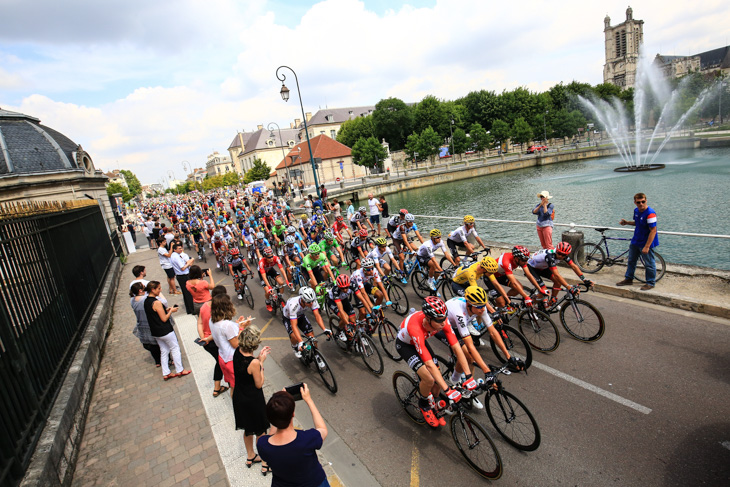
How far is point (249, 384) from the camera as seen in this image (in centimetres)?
423

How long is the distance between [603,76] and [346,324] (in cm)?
15504

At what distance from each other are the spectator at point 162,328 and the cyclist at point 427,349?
438cm

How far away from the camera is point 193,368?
752cm

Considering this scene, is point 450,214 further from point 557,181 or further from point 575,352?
point 575,352

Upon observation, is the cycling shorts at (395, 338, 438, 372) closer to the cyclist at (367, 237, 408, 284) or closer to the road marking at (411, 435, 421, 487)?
the road marking at (411, 435, 421, 487)

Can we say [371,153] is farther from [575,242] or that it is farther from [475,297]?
[475,297]

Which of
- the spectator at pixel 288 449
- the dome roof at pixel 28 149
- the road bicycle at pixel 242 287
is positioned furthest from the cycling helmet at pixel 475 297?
the dome roof at pixel 28 149

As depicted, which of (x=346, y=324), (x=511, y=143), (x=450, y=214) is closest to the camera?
(x=346, y=324)

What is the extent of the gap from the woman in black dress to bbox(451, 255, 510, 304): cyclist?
12.6ft

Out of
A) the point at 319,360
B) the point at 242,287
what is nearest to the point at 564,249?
the point at 319,360

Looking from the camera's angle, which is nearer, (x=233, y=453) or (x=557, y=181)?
(x=233, y=453)

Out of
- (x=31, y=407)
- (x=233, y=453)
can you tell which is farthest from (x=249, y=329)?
(x=31, y=407)

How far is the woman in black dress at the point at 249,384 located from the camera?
13.2 feet

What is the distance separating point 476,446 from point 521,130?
79036mm
